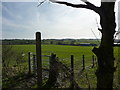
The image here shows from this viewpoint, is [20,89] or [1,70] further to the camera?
[1,70]

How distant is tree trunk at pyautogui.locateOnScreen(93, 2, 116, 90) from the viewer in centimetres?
241

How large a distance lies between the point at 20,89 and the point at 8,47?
3.30 m

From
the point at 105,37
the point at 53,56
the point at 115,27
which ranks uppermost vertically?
the point at 115,27

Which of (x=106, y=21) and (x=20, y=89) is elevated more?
(x=106, y=21)

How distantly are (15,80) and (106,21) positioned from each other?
5840mm

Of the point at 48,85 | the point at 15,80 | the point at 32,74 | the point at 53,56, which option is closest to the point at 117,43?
the point at 48,85

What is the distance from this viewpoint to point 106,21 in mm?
2439

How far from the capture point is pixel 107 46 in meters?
2.42

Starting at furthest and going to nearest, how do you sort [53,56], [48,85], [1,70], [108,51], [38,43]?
1. [1,70]
2. [53,56]
3. [48,85]
4. [38,43]
5. [108,51]

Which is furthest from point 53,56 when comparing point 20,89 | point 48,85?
point 20,89

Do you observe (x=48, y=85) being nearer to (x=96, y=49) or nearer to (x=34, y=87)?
(x=34, y=87)

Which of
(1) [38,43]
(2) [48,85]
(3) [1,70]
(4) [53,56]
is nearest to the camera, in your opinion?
(1) [38,43]

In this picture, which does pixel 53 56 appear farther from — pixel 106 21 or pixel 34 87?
pixel 106 21

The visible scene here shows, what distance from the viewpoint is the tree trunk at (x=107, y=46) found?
94.8 inches
